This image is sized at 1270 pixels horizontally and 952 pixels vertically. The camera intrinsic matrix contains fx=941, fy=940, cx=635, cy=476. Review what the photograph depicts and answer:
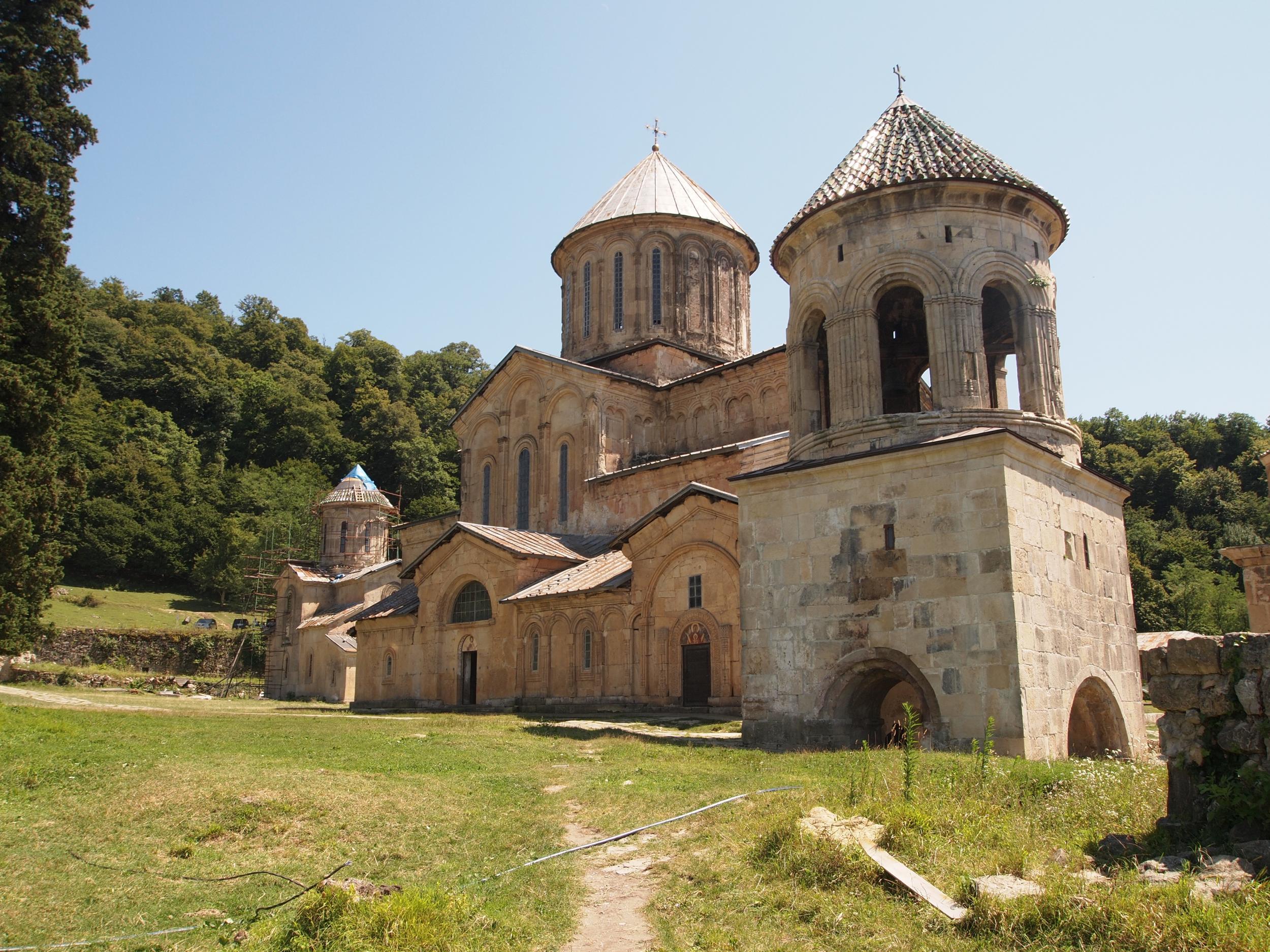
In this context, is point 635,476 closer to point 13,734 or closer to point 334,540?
point 13,734

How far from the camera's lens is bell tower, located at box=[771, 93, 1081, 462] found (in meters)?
11.8

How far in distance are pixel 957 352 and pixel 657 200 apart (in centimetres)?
1448

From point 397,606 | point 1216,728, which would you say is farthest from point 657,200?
point 1216,728

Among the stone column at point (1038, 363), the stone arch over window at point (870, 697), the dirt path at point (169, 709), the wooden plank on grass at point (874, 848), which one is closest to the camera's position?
the wooden plank on grass at point (874, 848)

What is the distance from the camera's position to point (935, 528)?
1057cm

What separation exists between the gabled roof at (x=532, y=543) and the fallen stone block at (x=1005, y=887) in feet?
49.0

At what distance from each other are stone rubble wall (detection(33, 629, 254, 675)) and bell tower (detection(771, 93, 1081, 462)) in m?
33.6

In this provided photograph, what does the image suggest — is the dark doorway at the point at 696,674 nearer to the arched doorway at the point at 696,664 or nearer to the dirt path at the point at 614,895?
the arched doorway at the point at 696,664

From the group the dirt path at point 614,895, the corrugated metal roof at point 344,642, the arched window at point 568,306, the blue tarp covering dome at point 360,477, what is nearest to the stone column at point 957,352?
the dirt path at point 614,895

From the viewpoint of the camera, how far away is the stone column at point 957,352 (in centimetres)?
1170

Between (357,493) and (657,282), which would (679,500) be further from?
(357,493)

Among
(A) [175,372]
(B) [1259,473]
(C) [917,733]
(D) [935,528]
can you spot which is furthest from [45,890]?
(A) [175,372]

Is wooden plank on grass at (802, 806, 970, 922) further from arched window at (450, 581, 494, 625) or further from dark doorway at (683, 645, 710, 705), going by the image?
arched window at (450, 581, 494, 625)

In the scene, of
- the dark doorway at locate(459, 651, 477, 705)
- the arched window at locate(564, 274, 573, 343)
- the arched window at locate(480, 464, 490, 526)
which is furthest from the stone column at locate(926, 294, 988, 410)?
the arched window at locate(480, 464, 490, 526)
